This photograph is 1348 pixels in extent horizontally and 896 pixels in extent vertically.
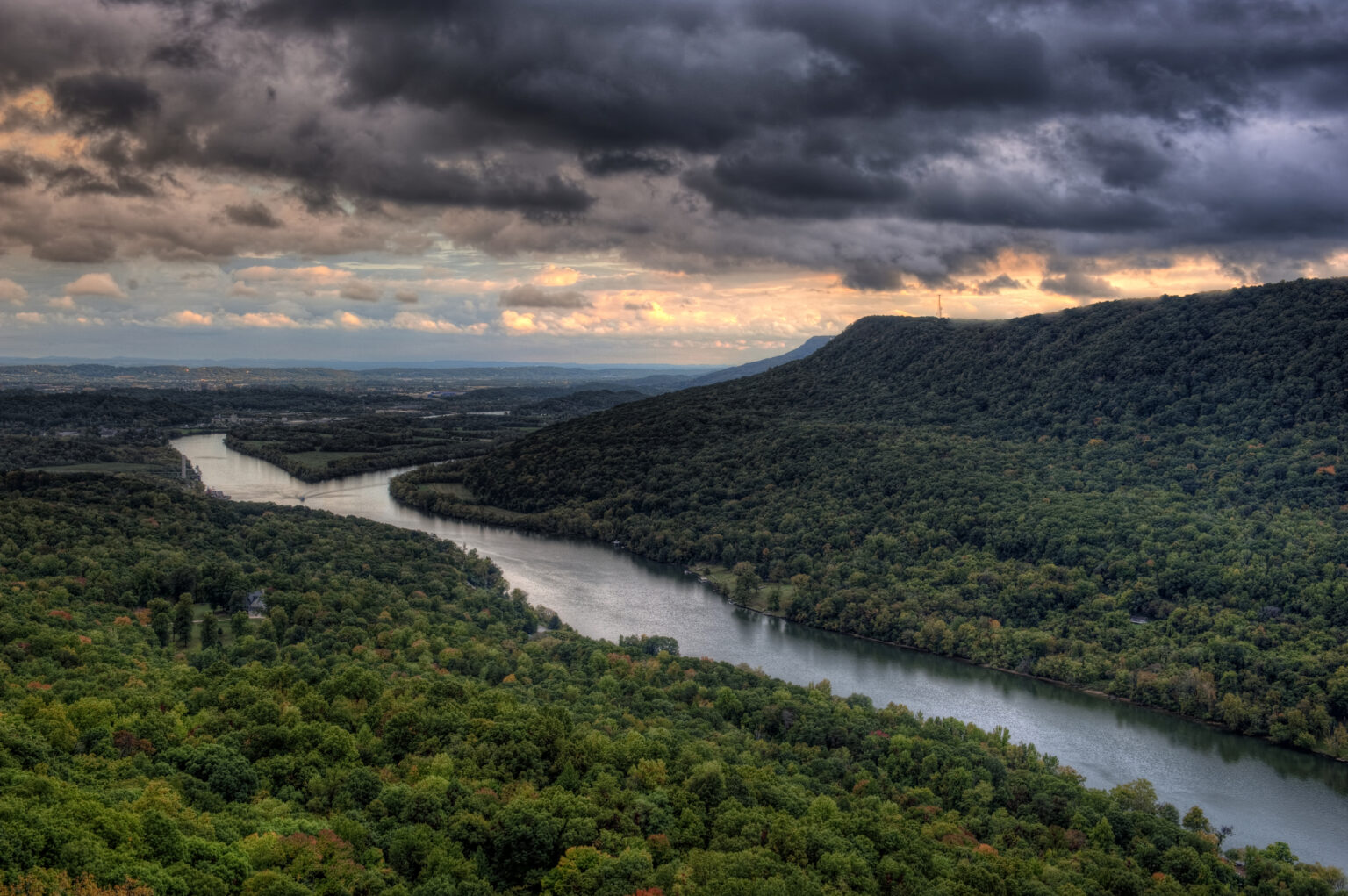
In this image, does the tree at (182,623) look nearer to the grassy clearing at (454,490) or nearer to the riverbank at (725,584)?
the riverbank at (725,584)

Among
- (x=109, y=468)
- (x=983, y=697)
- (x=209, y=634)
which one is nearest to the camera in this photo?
(x=209, y=634)

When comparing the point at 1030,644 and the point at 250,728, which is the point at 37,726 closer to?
the point at 250,728

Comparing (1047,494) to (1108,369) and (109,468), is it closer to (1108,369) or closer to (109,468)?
(1108,369)

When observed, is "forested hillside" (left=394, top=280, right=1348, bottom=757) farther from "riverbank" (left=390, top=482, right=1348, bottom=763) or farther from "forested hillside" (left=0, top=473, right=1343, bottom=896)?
"forested hillside" (left=0, top=473, right=1343, bottom=896)

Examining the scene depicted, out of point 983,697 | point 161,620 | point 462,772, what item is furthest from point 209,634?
point 983,697

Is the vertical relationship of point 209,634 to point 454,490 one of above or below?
below

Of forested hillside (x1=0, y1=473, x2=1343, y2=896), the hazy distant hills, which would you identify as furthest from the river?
the hazy distant hills

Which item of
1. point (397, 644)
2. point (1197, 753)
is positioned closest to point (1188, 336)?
point (1197, 753)
